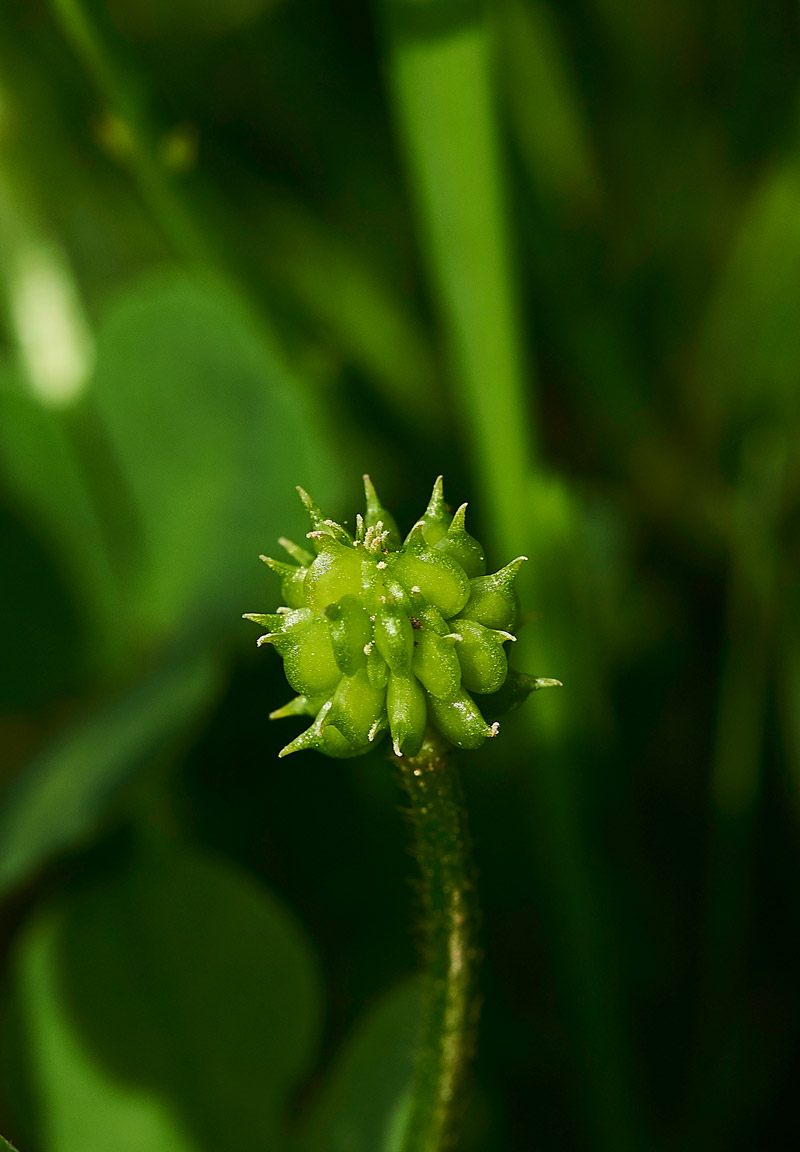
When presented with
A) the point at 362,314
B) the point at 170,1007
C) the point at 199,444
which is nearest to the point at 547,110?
the point at 362,314

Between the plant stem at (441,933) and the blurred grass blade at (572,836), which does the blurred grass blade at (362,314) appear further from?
the plant stem at (441,933)

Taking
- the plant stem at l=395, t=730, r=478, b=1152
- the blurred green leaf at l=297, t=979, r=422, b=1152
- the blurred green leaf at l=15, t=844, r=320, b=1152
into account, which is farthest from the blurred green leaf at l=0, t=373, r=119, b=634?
the plant stem at l=395, t=730, r=478, b=1152

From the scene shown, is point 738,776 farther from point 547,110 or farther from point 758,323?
point 547,110

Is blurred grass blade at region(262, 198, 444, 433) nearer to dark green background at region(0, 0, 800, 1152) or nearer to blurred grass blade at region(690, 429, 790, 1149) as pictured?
dark green background at region(0, 0, 800, 1152)

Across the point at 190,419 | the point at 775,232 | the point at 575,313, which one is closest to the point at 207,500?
the point at 190,419

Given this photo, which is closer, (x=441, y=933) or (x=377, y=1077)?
(x=441, y=933)

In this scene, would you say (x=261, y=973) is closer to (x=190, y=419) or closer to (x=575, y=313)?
(x=190, y=419)

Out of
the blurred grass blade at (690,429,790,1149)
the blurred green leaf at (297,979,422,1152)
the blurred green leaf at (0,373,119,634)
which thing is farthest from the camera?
the blurred green leaf at (0,373,119,634)
